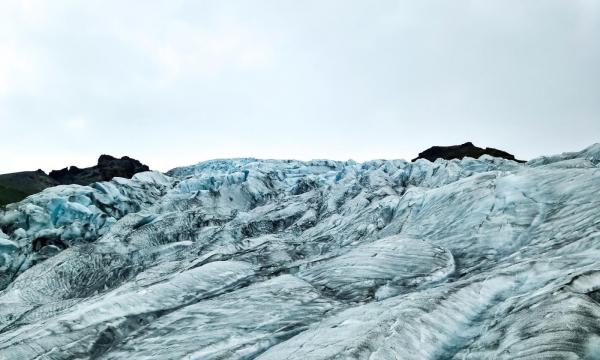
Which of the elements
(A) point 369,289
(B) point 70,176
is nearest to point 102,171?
(B) point 70,176

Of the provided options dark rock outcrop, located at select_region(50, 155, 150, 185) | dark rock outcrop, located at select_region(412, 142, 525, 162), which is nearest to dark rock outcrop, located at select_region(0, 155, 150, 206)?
dark rock outcrop, located at select_region(50, 155, 150, 185)

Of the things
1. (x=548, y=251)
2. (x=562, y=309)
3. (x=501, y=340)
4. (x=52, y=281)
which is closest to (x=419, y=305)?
(x=501, y=340)

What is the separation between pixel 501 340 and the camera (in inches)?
231

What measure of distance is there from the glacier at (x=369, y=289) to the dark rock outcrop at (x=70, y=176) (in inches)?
2164

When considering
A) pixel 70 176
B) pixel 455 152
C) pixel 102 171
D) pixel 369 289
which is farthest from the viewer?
pixel 70 176

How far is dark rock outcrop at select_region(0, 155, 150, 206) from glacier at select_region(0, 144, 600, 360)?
180ft

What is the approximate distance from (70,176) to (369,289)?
8589 cm

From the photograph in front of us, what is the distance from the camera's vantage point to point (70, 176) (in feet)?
272

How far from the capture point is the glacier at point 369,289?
6309 millimetres

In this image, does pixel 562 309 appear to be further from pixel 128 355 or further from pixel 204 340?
pixel 128 355

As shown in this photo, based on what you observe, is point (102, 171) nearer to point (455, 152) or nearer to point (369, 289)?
point (455, 152)

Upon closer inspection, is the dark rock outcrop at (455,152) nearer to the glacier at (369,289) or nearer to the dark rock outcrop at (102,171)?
the glacier at (369,289)

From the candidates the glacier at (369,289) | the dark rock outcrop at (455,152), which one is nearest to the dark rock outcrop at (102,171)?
the dark rock outcrop at (455,152)

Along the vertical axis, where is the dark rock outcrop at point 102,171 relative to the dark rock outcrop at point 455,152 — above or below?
above
